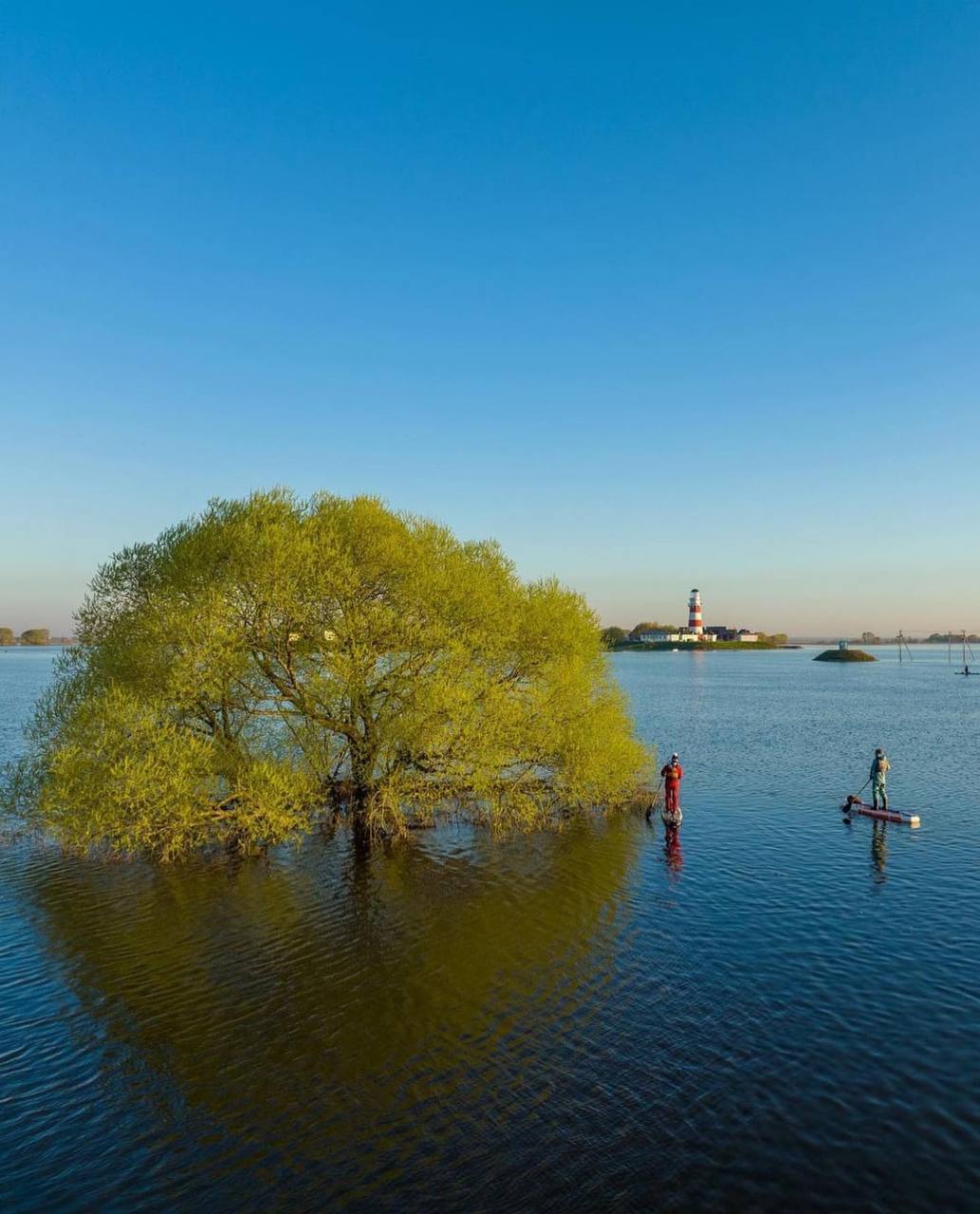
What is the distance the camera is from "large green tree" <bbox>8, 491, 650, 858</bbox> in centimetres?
2639

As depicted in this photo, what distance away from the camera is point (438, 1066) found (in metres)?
14.4

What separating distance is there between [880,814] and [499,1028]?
24412mm

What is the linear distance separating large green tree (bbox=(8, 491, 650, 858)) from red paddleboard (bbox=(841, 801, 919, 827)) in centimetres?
1075

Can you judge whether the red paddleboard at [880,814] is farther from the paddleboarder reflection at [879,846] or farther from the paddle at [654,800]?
the paddle at [654,800]

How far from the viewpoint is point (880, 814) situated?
3288cm

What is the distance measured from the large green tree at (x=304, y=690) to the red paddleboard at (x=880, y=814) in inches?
423

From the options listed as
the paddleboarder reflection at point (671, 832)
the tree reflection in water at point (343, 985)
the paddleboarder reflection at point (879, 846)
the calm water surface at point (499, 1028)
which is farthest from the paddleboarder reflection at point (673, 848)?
the paddleboarder reflection at point (879, 846)

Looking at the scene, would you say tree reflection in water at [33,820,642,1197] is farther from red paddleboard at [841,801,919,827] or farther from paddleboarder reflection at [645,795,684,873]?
red paddleboard at [841,801,919,827]

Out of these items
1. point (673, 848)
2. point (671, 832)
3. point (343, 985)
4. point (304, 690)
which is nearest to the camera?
point (343, 985)

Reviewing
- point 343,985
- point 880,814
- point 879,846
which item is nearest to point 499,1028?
point 343,985

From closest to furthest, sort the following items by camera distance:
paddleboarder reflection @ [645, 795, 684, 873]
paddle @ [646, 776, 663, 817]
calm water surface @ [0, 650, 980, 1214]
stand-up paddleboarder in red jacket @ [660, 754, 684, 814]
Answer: calm water surface @ [0, 650, 980, 1214]
paddleboarder reflection @ [645, 795, 684, 873]
stand-up paddleboarder in red jacket @ [660, 754, 684, 814]
paddle @ [646, 776, 663, 817]

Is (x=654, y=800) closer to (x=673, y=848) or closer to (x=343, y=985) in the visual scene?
(x=673, y=848)

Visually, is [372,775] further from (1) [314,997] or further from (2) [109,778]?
(1) [314,997]

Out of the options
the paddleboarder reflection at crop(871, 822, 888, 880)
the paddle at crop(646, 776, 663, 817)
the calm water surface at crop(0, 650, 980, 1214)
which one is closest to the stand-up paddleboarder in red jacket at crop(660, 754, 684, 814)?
the paddle at crop(646, 776, 663, 817)
